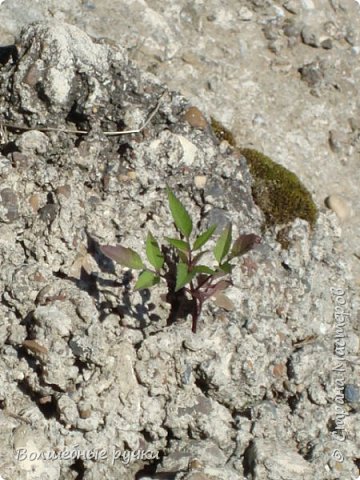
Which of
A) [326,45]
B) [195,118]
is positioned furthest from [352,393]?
[326,45]

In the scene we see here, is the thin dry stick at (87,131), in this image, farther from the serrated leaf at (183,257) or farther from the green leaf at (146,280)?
the green leaf at (146,280)

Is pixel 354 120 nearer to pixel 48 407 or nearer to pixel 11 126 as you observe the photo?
pixel 11 126

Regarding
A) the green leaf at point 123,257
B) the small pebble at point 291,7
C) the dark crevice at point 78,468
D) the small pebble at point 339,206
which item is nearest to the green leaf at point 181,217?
the green leaf at point 123,257

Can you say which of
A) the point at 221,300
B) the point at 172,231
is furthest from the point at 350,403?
the point at 172,231

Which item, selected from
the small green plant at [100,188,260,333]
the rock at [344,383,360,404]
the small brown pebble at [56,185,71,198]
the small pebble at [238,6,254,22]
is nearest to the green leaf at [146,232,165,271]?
the small green plant at [100,188,260,333]

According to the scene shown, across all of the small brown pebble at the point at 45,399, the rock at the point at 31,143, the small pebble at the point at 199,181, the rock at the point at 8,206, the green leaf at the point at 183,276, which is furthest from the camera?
the small pebble at the point at 199,181

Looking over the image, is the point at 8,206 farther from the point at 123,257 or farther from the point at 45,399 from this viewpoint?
the point at 45,399

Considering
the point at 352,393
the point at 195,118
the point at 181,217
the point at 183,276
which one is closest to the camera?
the point at 183,276
